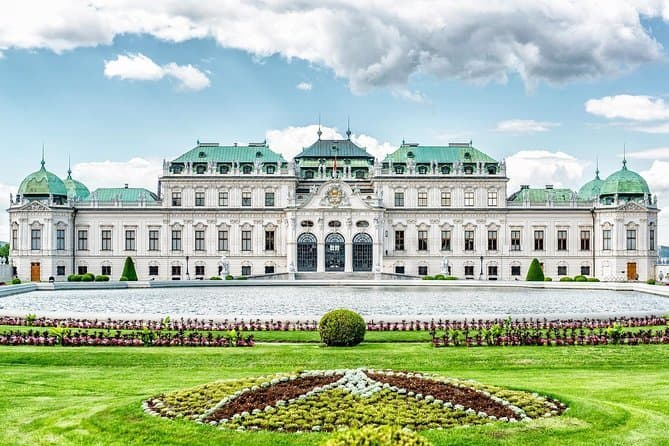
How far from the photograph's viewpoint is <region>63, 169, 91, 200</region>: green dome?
293 ft

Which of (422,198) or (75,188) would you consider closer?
(422,198)

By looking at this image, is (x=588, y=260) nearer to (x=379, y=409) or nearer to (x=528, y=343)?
(x=528, y=343)

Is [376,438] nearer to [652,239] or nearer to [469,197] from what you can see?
[469,197]

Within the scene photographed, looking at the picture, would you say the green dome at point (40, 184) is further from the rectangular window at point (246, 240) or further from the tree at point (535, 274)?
the tree at point (535, 274)

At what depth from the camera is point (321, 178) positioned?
278ft

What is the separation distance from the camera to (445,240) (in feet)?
269

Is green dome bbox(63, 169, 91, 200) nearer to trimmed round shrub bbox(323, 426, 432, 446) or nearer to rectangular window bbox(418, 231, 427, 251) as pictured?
rectangular window bbox(418, 231, 427, 251)

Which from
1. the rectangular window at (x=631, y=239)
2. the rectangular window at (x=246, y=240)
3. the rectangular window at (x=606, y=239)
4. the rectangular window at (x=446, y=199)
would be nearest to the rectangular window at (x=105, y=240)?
the rectangular window at (x=246, y=240)

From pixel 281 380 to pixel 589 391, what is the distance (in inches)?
263

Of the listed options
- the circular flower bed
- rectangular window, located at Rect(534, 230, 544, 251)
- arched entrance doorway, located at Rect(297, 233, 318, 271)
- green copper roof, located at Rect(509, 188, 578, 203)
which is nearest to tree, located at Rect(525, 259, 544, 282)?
rectangular window, located at Rect(534, 230, 544, 251)

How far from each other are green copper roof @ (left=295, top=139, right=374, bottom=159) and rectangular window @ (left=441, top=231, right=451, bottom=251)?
11961 mm

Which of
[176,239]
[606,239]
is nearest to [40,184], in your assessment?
[176,239]

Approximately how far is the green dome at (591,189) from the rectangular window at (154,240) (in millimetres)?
45492

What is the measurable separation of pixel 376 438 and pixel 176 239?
76021mm
